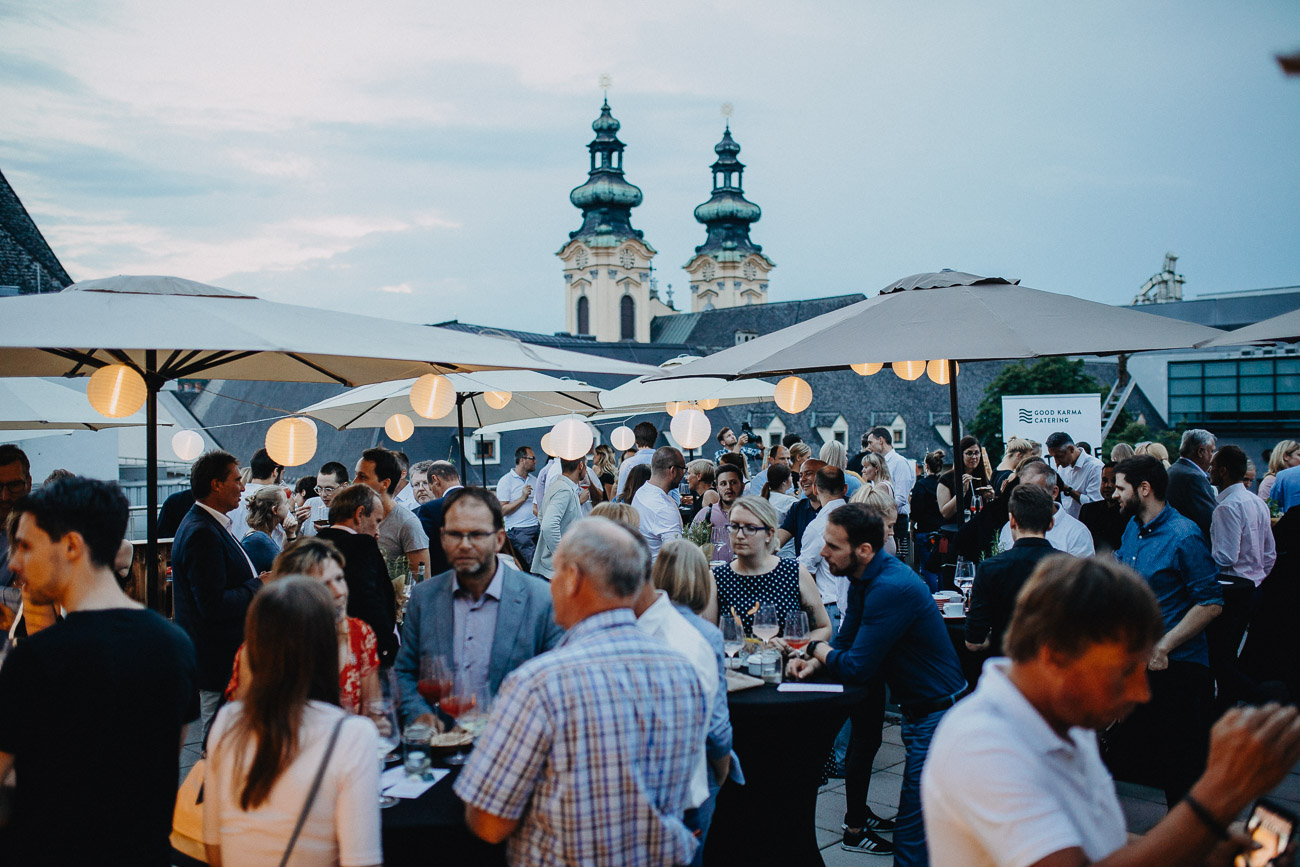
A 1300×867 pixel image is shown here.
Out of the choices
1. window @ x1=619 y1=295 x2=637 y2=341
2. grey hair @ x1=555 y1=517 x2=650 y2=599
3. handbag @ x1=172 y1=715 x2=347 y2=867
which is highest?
window @ x1=619 y1=295 x2=637 y2=341

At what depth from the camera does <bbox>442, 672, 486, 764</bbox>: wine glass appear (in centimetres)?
330

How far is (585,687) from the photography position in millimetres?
2365

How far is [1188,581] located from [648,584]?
2978 millimetres

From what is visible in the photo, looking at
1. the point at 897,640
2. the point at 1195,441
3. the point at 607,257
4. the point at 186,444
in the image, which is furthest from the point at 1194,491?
the point at 607,257

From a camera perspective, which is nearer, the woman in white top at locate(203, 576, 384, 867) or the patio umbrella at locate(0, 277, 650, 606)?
the woman in white top at locate(203, 576, 384, 867)

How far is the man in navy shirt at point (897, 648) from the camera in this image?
13.9ft

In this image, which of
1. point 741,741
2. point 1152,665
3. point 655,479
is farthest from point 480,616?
point 655,479

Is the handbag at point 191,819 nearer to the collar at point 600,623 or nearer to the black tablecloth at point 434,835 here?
the black tablecloth at point 434,835

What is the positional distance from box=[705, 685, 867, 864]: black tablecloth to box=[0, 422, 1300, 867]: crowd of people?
28 centimetres

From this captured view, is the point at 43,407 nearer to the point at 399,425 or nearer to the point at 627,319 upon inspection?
the point at 399,425

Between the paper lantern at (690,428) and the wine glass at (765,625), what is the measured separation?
7404 millimetres

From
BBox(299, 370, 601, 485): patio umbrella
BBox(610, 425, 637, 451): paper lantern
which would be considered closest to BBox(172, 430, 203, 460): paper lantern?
BBox(299, 370, 601, 485): patio umbrella

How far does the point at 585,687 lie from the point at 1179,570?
3.76 m

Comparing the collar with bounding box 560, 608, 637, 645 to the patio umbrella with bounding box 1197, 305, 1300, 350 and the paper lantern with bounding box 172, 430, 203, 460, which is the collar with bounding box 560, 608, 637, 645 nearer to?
the patio umbrella with bounding box 1197, 305, 1300, 350
